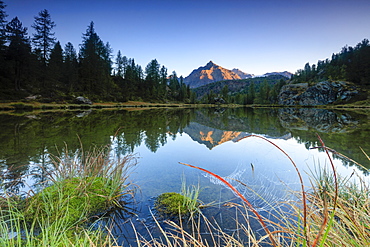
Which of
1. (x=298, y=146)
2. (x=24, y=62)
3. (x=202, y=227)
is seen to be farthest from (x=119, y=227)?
(x=24, y=62)

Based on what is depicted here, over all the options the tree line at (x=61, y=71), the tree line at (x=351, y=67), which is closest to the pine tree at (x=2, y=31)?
the tree line at (x=61, y=71)

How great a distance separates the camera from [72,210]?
3383mm

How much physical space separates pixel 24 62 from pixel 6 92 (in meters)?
8.86

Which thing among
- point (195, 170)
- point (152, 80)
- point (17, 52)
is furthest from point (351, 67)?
point (17, 52)

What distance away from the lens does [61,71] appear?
4931 cm

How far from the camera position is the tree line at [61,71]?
37469mm

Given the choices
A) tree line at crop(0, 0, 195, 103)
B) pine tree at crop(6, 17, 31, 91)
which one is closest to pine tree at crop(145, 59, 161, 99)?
tree line at crop(0, 0, 195, 103)

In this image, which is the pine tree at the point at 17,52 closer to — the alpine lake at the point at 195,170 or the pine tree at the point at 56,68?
the pine tree at the point at 56,68

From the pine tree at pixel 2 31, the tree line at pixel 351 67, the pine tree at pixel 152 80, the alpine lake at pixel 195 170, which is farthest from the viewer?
the tree line at pixel 351 67

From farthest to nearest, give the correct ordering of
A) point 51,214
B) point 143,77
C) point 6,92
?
point 143,77, point 6,92, point 51,214

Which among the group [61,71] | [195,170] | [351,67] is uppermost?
[351,67]

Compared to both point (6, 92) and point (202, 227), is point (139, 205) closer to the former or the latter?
point (202, 227)

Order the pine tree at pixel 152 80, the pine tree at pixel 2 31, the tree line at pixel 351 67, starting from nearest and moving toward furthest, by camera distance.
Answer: the pine tree at pixel 2 31, the pine tree at pixel 152 80, the tree line at pixel 351 67

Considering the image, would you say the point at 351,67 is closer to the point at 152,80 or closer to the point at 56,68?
the point at 152,80
